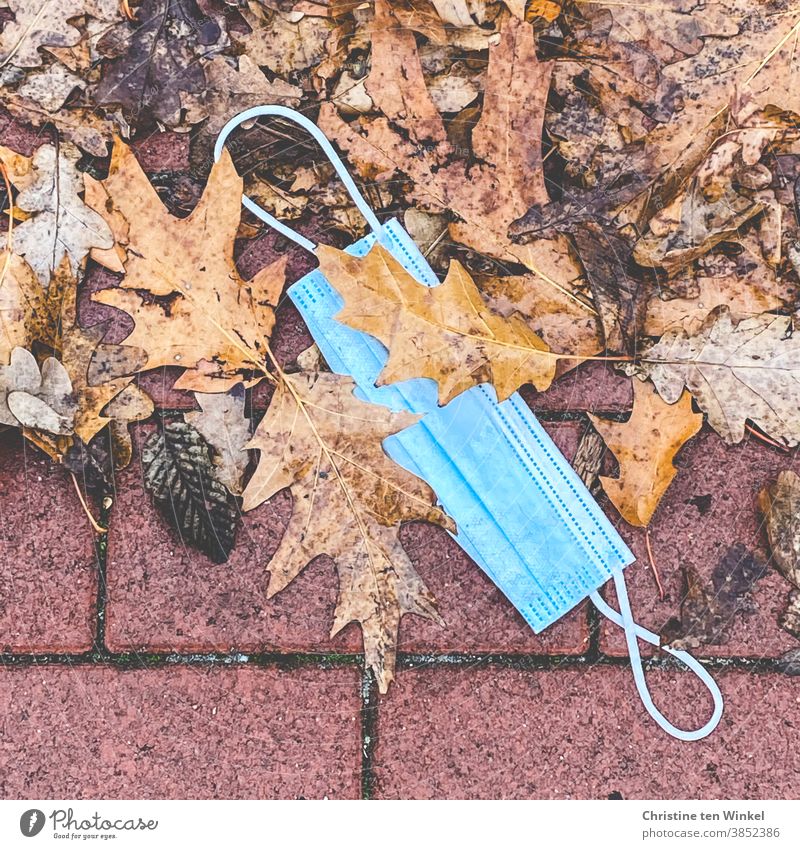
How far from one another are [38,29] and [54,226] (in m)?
0.39

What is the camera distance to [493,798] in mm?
1598

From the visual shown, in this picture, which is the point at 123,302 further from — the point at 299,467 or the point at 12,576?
the point at 12,576

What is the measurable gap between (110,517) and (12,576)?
0.22 meters

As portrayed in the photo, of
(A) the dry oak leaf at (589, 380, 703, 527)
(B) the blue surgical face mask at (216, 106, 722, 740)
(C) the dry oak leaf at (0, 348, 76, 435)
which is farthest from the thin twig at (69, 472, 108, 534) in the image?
(A) the dry oak leaf at (589, 380, 703, 527)

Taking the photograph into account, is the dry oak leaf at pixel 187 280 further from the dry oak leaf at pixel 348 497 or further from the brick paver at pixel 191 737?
the brick paver at pixel 191 737

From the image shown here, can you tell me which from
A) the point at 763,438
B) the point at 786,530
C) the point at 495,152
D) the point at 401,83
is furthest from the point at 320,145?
the point at 786,530

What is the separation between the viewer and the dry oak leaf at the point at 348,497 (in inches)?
60.8

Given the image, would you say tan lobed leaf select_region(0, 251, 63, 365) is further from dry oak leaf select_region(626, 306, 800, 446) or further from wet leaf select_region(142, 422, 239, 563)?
dry oak leaf select_region(626, 306, 800, 446)

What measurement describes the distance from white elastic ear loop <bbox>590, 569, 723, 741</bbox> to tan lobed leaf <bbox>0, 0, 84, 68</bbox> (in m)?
1.49

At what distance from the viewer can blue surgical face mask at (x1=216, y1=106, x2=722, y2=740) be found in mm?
1568

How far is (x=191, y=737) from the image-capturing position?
5.28ft

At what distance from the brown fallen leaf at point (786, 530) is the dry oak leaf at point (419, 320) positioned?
61 cm

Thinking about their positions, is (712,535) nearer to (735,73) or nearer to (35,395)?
(735,73)
